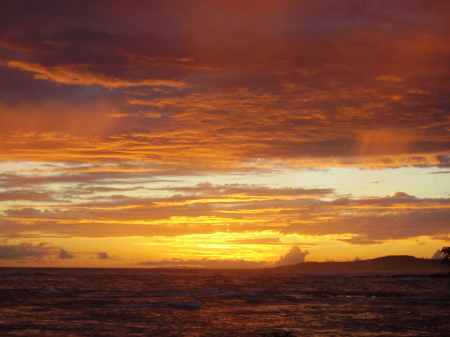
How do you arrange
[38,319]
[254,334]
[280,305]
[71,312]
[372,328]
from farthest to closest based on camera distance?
[280,305] < [71,312] < [38,319] < [372,328] < [254,334]

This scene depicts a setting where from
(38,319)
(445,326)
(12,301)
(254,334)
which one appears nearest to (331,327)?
Answer: (254,334)

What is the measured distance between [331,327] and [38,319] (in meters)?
24.8

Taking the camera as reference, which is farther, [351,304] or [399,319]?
[351,304]

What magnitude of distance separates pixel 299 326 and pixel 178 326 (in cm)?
957

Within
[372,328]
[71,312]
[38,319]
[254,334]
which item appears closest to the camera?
[254,334]

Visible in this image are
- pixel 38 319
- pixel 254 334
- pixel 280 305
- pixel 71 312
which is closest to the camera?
pixel 254 334

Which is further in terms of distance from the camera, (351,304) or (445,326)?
(351,304)

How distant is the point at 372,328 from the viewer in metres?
33.4

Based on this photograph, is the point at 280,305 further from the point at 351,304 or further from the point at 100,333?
the point at 100,333

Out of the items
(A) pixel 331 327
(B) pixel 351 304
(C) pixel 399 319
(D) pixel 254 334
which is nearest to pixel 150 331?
(D) pixel 254 334

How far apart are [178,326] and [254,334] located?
7041mm

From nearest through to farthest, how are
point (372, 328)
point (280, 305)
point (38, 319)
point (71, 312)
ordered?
point (372, 328) < point (38, 319) < point (71, 312) < point (280, 305)

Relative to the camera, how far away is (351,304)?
51969mm

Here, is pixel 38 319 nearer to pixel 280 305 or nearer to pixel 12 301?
pixel 12 301
